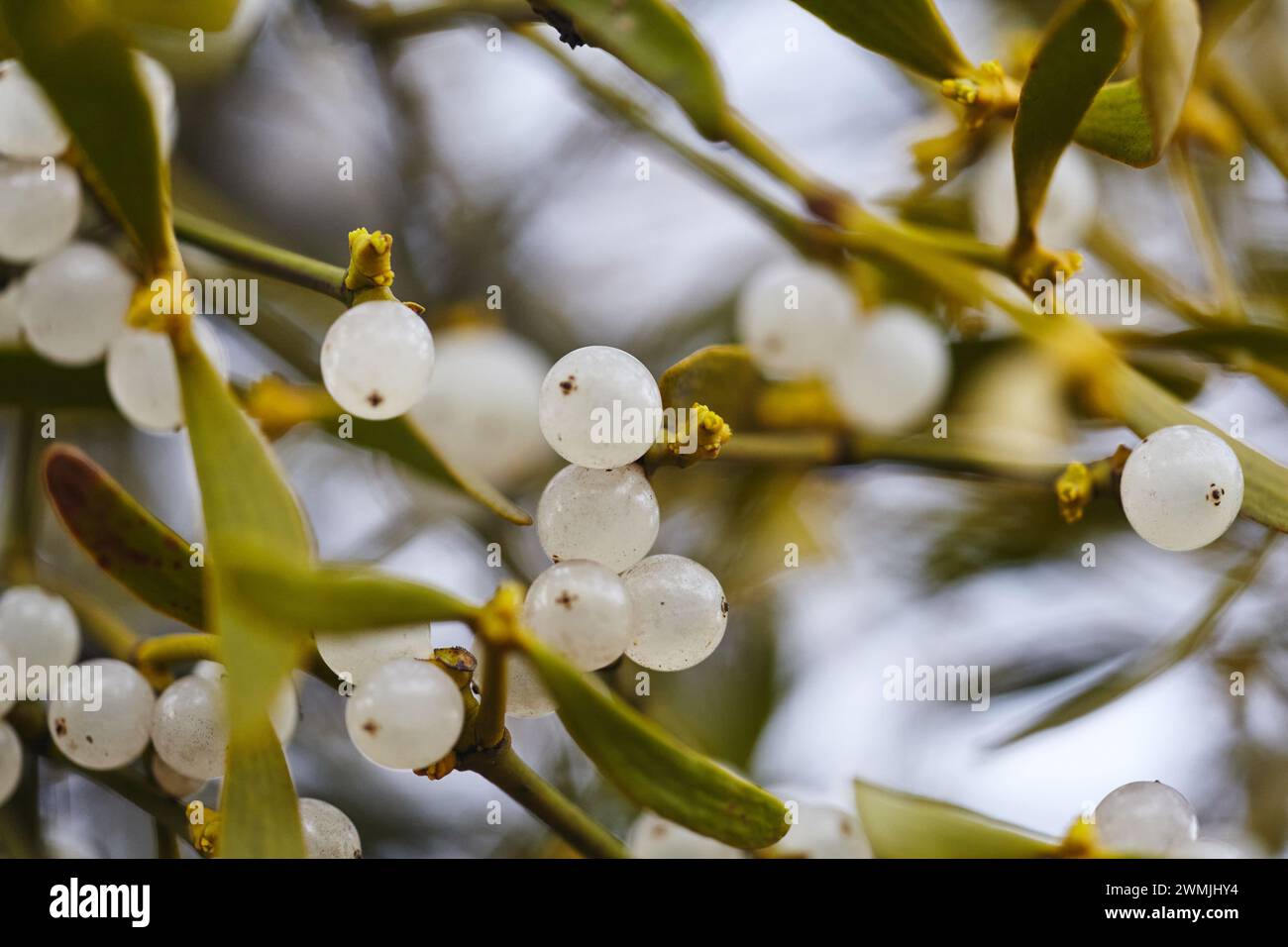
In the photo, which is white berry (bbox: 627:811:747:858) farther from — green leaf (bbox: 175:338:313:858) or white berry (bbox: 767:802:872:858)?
green leaf (bbox: 175:338:313:858)

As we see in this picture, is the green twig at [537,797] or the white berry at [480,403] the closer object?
the green twig at [537,797]

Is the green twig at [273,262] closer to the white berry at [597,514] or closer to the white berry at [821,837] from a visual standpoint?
the white berry at [597,514]

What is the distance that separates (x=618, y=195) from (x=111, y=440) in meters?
0.38

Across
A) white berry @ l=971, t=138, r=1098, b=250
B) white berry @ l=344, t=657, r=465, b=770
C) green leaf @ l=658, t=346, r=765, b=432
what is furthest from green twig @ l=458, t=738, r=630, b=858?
white berry @ l=971, t=138, r=1098, b=250

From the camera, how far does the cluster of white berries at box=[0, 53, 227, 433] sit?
0.41 m

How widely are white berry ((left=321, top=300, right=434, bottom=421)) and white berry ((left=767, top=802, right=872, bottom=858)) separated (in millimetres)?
205

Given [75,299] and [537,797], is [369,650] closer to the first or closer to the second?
[537,797]

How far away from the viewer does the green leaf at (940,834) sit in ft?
1.13

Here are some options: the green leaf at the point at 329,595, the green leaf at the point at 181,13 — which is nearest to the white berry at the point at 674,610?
the green leaf at the point at 329,595

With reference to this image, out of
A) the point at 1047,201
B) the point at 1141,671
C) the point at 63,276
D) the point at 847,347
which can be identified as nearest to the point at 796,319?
the point at 847,347

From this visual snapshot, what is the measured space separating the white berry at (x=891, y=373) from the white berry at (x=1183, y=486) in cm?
18

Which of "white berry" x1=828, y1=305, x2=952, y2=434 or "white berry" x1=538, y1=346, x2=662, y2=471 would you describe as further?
"white berry" x1=828, y1=305, x2=952, y2=434
